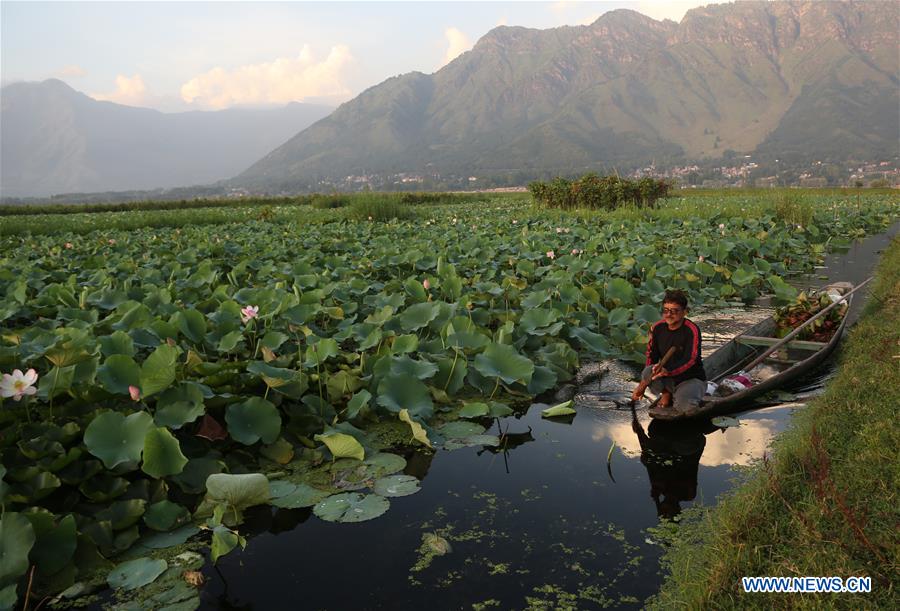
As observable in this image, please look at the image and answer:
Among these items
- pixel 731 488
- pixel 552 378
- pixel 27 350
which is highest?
pixel 27 350

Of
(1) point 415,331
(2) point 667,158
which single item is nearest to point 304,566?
(1) point 415,331

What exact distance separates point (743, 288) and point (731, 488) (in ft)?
17.2

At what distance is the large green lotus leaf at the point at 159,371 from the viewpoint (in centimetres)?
305

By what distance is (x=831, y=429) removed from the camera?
3414 millimetres

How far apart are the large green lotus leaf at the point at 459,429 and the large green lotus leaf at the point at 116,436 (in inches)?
64.0

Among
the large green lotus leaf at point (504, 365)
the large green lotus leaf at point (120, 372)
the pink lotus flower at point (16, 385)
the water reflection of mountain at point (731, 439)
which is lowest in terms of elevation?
the water reflection of mountain at point (731, 439)

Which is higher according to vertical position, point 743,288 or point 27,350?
point 27,350

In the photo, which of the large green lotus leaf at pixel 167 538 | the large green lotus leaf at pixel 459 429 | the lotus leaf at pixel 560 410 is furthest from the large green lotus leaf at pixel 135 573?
the lotus leaf at pixel 560 410

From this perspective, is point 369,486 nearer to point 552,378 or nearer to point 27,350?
point 552,378

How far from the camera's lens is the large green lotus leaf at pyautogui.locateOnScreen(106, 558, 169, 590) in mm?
2320

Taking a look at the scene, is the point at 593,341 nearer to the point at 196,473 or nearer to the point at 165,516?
the point at 196,473

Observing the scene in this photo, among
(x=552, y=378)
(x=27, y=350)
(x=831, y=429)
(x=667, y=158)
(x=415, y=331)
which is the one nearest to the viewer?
(x=831, y=429)

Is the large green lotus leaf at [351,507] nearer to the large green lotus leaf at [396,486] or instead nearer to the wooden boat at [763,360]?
the large green lotus leaf at [396,486]

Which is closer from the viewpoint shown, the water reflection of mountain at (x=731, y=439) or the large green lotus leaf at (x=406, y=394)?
the water reflection of mountain at (x=731, y=439)
